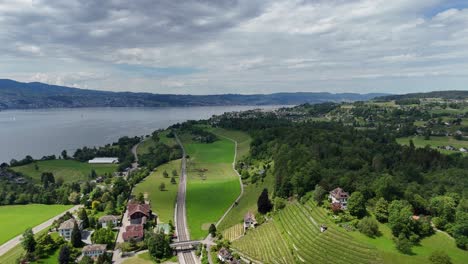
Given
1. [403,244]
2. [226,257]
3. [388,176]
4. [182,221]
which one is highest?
[388,176]

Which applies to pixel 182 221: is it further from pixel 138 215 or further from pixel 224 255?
pixel 224 255

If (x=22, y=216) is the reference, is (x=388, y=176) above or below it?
above

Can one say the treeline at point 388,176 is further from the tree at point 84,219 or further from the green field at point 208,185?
the tree at point 84,219

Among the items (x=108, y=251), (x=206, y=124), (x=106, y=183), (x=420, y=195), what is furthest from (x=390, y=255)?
(x=206, y=124)

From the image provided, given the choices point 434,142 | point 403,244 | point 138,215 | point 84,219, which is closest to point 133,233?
point 138,215

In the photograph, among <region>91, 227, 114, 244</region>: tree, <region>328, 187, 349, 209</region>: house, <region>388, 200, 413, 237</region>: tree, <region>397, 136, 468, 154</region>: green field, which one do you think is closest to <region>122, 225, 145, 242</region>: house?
<region>91, 227, 114, 244</region>: tree

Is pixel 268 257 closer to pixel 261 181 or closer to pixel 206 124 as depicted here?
pixel 261 181

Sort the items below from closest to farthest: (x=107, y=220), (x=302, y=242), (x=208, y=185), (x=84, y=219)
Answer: (x=302, y=242) < (x=107, y=220) < (x=84, y=219) < (x=208, y=185)
